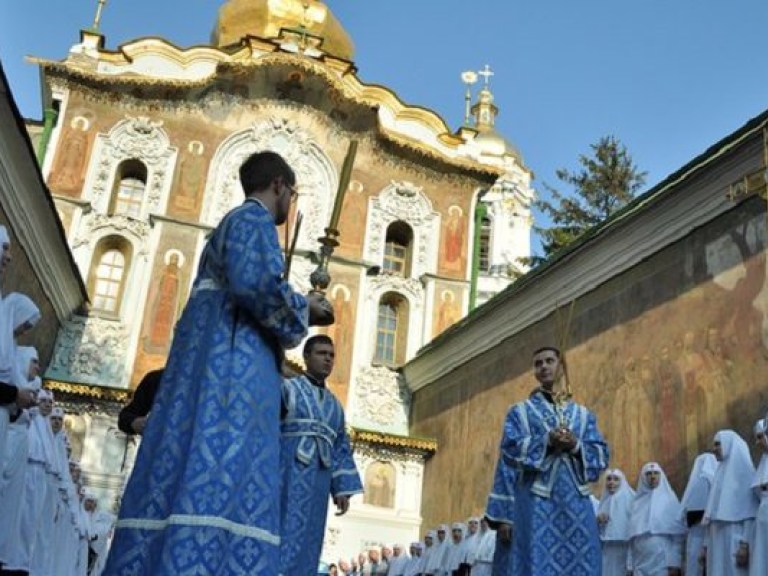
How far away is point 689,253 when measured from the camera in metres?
11.7

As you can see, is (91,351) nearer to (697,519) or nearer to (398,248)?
(398,248)

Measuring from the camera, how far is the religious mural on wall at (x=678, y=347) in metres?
10.2

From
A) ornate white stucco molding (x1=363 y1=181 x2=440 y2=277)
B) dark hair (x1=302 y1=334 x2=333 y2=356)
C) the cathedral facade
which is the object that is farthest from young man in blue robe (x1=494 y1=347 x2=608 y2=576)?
ornate white stucco molding (x1=363 y1=181 x2=440 y2=277)

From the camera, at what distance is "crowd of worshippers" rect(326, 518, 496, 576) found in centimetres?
1402

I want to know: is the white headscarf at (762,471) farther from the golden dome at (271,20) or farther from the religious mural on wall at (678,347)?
the golden dome at (271,20)

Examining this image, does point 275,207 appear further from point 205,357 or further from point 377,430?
point 377,430

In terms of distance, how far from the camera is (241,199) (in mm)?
20469

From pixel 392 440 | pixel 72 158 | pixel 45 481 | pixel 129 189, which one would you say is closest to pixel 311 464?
pixel 45 481

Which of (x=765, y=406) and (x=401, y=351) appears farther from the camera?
(x=401, y=351)

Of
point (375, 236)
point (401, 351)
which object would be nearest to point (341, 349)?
point (401, 351)

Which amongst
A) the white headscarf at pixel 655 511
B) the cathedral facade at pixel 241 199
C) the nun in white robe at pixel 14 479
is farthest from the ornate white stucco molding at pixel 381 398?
the nun in white robe at pixel 14 479

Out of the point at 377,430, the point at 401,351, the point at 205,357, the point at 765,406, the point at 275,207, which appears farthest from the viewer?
the point at 401,351

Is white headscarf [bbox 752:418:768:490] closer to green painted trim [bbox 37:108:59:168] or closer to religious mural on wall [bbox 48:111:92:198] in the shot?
religious mural on wall [bbox 48:111:92:198]

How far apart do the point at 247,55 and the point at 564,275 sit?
36.6 feet
